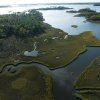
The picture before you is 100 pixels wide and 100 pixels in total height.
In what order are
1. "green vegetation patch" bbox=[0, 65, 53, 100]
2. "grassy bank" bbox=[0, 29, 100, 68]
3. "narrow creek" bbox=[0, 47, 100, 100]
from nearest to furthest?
"narrow creek" bbox=[0, 47, 100, 100] → "green vegetation patch" bbox=[0, 65, 53, 100] → "grassy bank" bbox=[0, 29, 100, 68]

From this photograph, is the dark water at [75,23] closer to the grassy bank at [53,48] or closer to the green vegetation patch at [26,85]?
the grassy bank at [53,48]

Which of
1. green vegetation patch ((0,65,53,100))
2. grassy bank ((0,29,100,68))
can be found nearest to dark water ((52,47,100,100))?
green vegetation patch ((0,65,53,100))

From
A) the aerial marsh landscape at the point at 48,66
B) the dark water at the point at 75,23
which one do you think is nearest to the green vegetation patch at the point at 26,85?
the aerial marsh landscape at the point at 48,66

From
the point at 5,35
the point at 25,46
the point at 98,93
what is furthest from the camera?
the point at 5,35

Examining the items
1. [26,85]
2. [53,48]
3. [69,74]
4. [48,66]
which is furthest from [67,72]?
[53,48]

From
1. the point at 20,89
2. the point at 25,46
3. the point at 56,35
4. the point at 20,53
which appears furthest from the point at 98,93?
the point at 56,35

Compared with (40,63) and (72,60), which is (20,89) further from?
(72,60)

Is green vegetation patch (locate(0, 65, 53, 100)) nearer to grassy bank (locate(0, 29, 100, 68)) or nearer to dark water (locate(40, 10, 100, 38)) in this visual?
grassy bank (locate(0, 29, 100, 68))

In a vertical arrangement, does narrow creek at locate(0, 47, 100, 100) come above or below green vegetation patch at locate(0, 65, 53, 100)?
above
